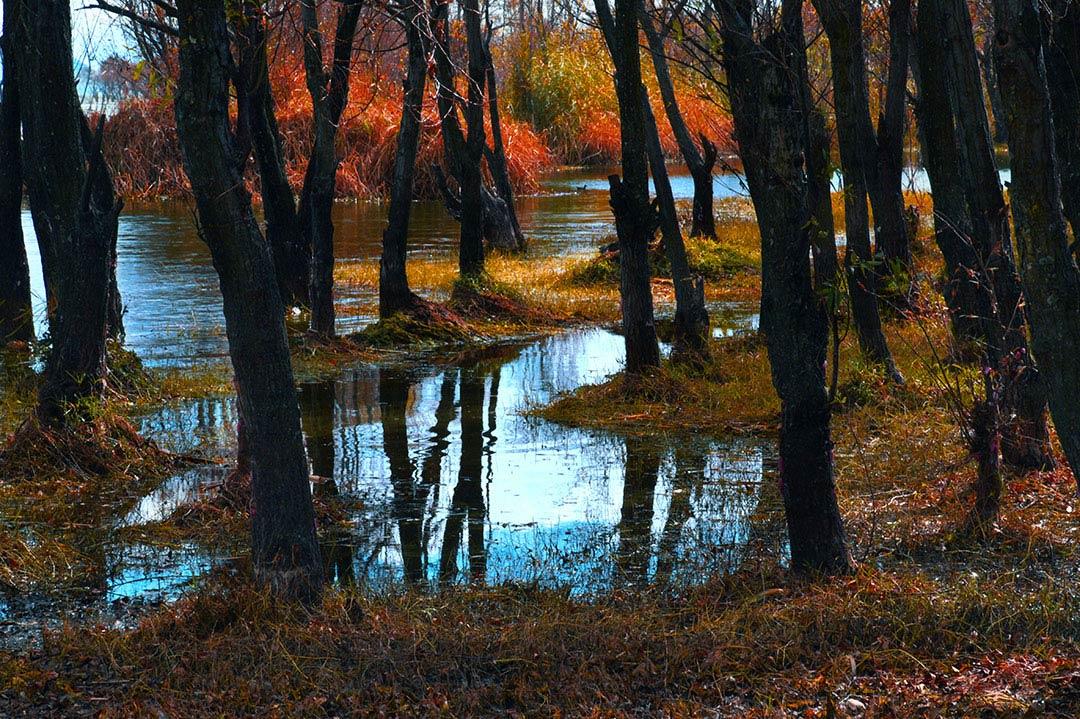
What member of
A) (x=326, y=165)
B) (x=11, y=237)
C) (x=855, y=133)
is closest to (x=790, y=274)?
(x=855, y=133)

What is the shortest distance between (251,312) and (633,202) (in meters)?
5.60

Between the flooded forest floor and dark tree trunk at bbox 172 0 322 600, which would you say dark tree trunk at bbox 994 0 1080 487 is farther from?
dark tree trunk at bbox 172 0 322 600

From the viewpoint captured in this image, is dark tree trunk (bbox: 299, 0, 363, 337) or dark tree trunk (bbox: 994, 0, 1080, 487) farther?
dark tree trunk (bbox: 299, 0, 363, 337)

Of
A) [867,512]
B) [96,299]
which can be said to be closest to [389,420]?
[96,299]

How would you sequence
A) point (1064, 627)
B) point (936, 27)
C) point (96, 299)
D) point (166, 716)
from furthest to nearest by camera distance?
point (96, 299) → point (936, 27) → point (1064, 627) → point (166, 716)

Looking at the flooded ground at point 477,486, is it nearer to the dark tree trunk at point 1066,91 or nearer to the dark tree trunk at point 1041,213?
the dark tree trunk at point 1041,213

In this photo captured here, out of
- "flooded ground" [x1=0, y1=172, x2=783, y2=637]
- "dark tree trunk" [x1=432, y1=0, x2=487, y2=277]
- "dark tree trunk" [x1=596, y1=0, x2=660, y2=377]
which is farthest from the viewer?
"dark tree trunk" [x1=432, y1=0, x2=487, y2=277]

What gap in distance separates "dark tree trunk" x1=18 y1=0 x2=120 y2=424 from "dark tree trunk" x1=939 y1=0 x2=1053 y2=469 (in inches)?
217

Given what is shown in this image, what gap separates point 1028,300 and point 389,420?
6322mm

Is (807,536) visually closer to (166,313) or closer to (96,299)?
(96,299)

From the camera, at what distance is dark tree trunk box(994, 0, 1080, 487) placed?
4793mm

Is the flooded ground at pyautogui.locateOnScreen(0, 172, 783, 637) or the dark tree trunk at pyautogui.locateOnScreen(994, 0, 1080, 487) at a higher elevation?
the dark tree trunk at pyautogui.locateOnScreen(994, 0, 1080, 487)

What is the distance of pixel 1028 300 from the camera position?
4926mm

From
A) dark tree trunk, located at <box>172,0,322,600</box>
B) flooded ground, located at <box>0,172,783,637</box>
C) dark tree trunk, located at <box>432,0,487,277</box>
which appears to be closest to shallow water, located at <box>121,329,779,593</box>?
flooded ground, located at <box>0,172,783,637</box>
